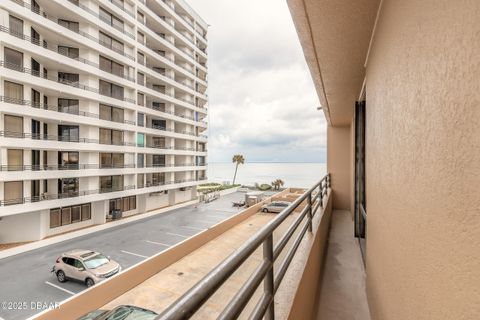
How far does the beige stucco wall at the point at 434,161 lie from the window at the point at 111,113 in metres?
17.6

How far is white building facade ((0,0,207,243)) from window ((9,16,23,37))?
0.19 ft

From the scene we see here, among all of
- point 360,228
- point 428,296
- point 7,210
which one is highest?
point 428,296

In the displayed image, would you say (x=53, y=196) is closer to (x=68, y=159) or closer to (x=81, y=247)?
(x=68, y=159)

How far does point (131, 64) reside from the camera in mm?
17391

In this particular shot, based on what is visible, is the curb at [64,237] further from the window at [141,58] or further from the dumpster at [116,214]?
the window at [141,58]

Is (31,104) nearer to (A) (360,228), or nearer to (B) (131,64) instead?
(B) (131,64)

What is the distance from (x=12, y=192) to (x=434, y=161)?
15851 millimetres

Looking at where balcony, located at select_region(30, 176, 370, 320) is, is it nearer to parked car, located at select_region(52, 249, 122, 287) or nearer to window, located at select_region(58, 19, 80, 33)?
parked car, located at select_region(52, 249, 122, 287)

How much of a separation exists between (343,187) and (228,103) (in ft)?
180

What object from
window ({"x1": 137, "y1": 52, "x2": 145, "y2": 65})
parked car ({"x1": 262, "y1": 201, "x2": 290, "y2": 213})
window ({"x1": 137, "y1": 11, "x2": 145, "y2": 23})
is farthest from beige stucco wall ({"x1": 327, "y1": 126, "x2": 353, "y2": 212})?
window ({"x1": 137, "y1": 11, "x2": 145, "y2": 23})

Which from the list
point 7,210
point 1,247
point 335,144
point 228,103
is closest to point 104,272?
point 7,210

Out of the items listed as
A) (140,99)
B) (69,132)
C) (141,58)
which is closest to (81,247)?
(69,132)

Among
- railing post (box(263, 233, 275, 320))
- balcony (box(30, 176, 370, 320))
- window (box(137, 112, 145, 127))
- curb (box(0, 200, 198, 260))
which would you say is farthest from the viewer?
window (box(137, 112, 145, 127))

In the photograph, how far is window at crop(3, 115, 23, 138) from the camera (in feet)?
36.6
